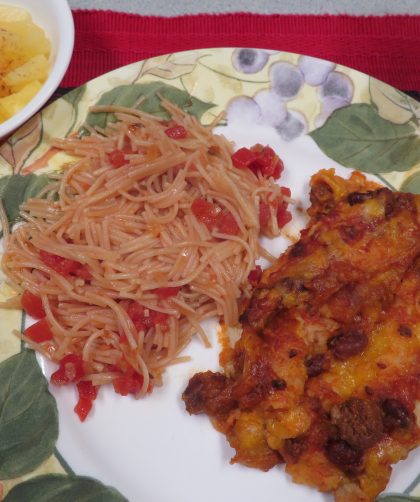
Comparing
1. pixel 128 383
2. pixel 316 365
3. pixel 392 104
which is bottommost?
pixel 128 383

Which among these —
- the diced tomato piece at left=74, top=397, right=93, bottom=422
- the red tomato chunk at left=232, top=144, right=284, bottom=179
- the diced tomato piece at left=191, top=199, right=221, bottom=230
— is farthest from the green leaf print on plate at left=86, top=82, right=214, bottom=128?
the diced tomato piece at left=74, top=397, right=93, bottom=422

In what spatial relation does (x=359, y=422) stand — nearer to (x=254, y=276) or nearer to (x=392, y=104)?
(x=254, y=276)

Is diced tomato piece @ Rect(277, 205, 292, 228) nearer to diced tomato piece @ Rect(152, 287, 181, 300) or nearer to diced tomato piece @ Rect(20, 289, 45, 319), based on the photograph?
diced tomato piece @ Rect(152, 287, 181, 300)

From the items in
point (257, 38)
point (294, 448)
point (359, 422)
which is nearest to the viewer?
point (359, 422)

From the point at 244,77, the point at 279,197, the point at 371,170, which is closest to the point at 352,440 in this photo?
the point at 279,197

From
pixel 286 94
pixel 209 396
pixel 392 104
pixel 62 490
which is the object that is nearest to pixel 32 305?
pixel 62 490

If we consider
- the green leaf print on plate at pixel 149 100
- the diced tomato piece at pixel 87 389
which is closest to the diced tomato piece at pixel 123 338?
the diced tomato piece at pixel 87 389

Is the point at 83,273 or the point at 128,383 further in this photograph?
the point at 83,273

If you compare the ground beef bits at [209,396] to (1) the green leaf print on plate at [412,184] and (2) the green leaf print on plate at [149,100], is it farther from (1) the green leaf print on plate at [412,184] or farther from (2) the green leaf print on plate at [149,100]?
(2) the green leaf print on plate at [149,100]
